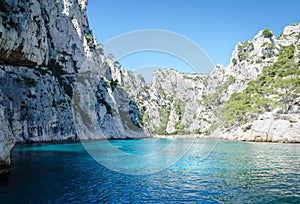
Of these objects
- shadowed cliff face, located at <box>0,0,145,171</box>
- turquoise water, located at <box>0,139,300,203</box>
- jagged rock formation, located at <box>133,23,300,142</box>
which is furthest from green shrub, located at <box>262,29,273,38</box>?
turquoise water, located at <box>0,139,300,203</box>

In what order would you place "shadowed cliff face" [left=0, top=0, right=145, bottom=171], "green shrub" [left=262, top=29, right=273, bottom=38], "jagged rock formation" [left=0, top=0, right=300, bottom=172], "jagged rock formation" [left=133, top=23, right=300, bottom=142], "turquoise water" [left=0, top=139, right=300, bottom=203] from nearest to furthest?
"turquoise water" [left=0, top=139, right=300, bottom=203] → "shadowed cliff face" [left=0, top=0, right=145, bottom=171] → "jagged rock formation" [left=0, top=0, right=300, bottom=172] → "jagged rock formation" [left=133, top=23, right=300, bottom=142] → "green shrub" [left=262, top=29, right=273, bottom=38]

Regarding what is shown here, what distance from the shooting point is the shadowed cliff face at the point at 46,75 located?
17.2 meters

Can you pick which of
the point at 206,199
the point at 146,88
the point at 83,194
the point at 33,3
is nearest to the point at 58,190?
the point at 83,194

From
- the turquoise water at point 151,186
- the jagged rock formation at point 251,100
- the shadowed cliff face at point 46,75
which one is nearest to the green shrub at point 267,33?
the jagged rock formation at point 251,100

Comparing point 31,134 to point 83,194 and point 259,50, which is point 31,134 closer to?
point 83,194

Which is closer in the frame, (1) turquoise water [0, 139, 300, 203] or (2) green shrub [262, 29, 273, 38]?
(1) turquoise water [0, 139, 300, 203]

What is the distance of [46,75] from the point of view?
57.9m

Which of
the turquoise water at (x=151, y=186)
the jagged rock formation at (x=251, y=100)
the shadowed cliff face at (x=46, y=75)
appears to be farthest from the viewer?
the jagged rock formation at (x=251, y=100)

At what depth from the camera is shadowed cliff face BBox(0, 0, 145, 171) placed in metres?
17.2

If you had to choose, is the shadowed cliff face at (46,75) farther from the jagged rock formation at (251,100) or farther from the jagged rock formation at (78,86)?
the jagged rock formation at (251,100)

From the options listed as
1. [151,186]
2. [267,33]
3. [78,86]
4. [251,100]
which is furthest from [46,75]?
[267,33]

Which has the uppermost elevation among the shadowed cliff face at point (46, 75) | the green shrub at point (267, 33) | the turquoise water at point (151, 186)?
the green shrub at point (267, 33)

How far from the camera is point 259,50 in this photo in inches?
4279

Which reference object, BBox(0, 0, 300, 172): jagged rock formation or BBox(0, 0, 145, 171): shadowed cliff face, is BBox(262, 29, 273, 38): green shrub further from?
BBox(0, 0, 145, 171): shadowed cliff face
